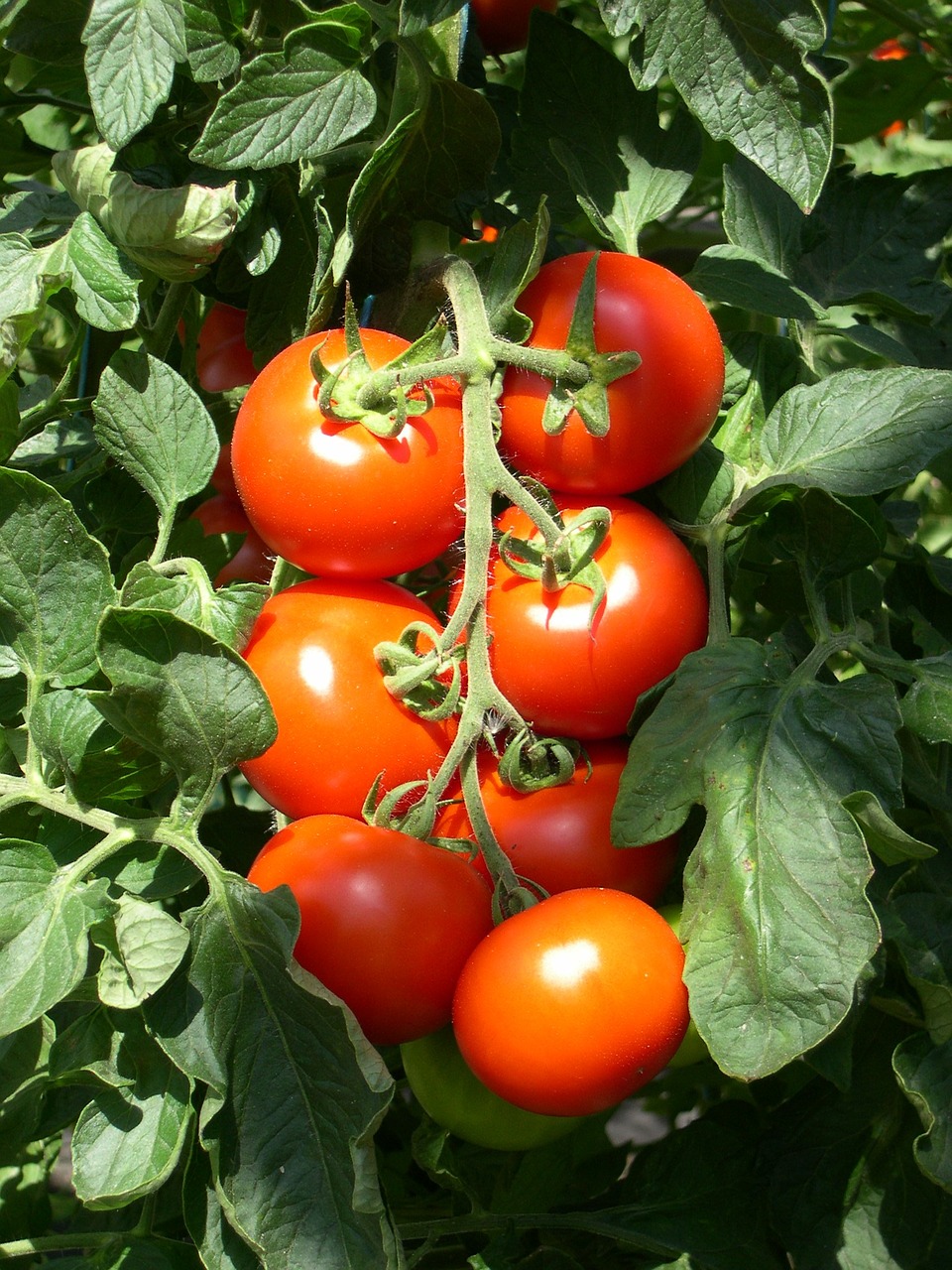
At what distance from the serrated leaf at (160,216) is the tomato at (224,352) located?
0.20 metres

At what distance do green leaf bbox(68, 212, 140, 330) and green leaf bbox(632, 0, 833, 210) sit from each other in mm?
322

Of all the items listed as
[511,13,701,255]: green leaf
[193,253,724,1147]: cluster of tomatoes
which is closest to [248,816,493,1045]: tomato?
[193,253,724,1147]: cluster of tomatoes

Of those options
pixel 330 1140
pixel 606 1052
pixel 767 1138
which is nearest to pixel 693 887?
pixel 606 1052

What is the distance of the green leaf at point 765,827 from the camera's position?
23.4 inches

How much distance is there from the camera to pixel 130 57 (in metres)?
0.65

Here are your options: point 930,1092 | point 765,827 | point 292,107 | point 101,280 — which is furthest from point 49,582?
point 930,1092

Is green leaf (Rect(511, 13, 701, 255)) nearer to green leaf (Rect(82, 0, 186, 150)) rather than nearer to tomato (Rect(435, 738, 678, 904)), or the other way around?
green leaf (Rect(82, 0, 186, 150))

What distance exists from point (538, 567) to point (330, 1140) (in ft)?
1.02

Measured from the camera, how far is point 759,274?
0.80m

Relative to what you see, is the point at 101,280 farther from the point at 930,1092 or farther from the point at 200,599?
the point at 930,1092

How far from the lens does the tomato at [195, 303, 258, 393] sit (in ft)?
3.09

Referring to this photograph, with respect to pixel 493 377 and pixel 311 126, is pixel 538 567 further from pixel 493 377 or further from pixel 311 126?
pixel 311 126

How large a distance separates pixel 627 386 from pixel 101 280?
1.02 feet

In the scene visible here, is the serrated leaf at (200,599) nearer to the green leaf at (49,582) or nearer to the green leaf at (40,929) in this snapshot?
the green leaf at (49,582)
